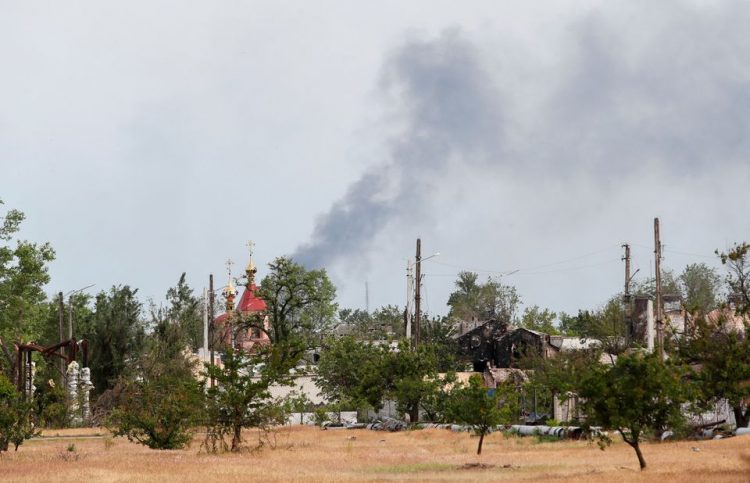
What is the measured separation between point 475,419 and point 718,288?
128928mm

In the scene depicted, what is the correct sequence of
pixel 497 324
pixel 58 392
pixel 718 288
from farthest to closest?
→ pixel 718 288
pixel 497 324
pixel 58 392

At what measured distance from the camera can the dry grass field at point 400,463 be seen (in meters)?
25.4

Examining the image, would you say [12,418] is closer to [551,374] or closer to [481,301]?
[551,374]

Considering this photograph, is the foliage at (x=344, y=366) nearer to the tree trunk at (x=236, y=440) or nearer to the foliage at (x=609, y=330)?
the foliage at (x=609, y=330)

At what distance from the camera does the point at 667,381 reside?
2623 centimetres

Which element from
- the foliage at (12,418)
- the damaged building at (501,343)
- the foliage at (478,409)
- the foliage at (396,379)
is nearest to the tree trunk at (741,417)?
the foliage at (478,409)

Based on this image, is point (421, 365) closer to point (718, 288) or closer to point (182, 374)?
point (182, 374)

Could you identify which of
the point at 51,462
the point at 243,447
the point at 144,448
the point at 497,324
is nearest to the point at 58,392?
the point at 144,448

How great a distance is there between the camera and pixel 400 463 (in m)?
31.1

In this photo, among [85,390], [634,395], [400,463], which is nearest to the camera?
[634,395]

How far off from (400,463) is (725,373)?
16496 mm

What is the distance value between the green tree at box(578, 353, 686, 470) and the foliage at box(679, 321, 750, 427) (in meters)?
14.2

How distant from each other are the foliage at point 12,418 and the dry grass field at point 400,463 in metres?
0.71

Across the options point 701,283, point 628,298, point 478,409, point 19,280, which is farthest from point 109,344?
point 701,283
